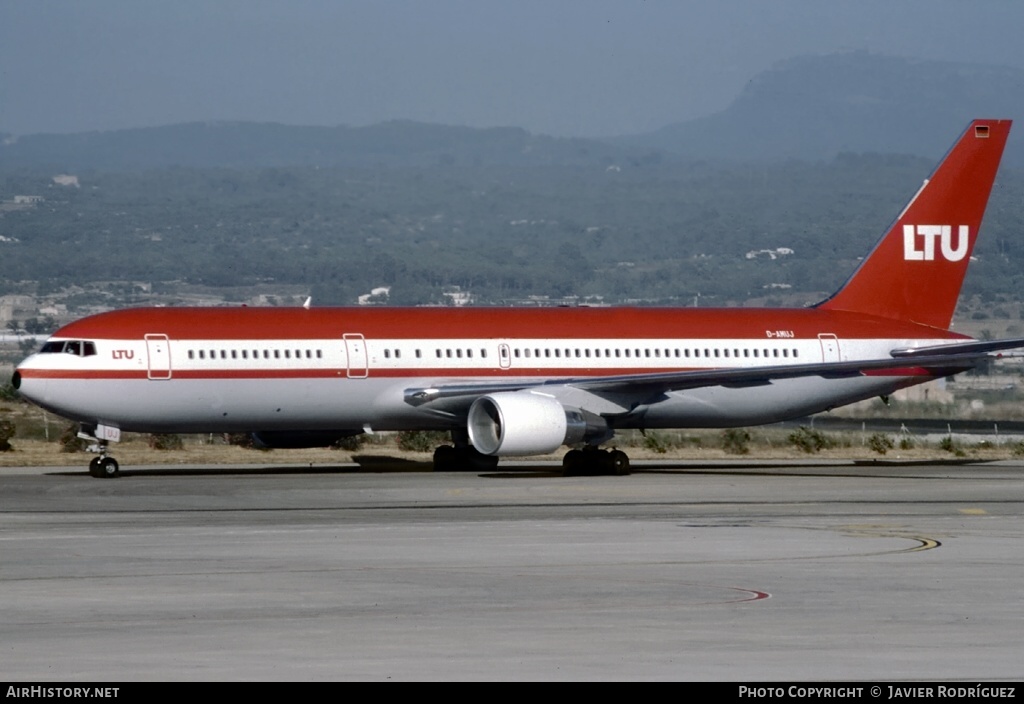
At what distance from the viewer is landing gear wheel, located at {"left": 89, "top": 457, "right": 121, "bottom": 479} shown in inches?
1507

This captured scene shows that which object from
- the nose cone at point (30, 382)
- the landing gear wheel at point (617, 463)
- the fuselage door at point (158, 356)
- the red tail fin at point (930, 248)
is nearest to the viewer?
the nose cone at point (30, 382)

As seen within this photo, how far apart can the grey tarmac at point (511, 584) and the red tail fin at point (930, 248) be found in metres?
12.1

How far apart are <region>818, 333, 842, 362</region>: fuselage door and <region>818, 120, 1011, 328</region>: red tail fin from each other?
1.68 metres

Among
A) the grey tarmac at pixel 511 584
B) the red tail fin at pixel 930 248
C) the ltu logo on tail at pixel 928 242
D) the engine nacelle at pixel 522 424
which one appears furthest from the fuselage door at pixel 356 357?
the ltu logo on tail at pixel 928 242

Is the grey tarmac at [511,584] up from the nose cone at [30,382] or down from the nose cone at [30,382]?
down

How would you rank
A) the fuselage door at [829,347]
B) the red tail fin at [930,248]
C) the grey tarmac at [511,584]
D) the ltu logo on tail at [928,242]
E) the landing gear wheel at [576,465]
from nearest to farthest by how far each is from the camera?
the grey tarmac at [511,584], the landing gear wheel at [576,465], the fuselage door at [829,347], the red tail fin at [930,248], the ltu logo on tail at [928,242]

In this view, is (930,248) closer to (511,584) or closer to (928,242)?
(928,242)

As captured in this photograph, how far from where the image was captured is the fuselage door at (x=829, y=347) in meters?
44.4

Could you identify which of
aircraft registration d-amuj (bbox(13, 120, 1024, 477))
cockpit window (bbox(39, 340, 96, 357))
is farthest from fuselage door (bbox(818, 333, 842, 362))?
cockpit window (bbox(39, 340, 96, 357))

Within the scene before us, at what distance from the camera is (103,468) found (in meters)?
38.3

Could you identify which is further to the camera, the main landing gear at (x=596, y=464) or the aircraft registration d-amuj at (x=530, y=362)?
the main landing gear at (x=596, y=464)

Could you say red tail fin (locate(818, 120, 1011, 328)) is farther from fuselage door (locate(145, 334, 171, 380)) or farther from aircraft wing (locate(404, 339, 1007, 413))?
fuselage door (locate(145, 334, 171, 380))

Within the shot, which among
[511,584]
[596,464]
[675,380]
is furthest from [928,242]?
[511,584]

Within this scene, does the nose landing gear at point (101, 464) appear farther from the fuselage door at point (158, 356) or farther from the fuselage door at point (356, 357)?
the fuselage door at point (356, 357)
